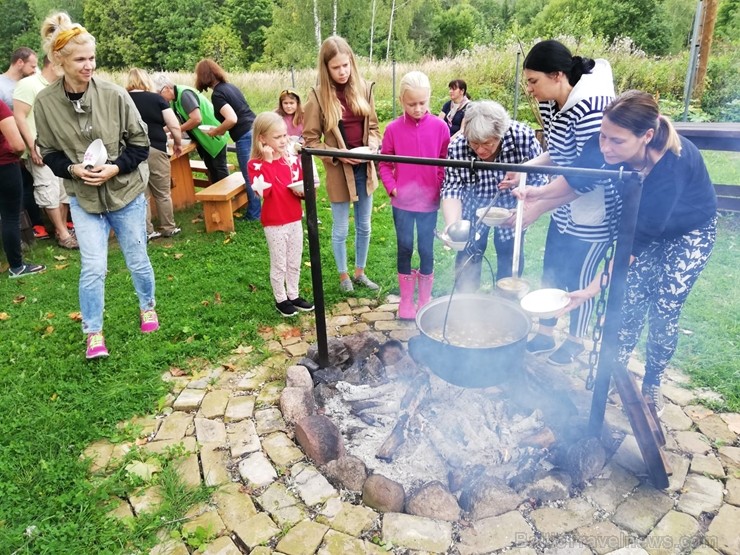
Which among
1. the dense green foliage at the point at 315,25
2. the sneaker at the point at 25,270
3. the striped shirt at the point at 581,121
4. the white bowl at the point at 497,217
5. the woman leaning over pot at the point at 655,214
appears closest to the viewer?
the woman leaning over pot at the point at 655,214

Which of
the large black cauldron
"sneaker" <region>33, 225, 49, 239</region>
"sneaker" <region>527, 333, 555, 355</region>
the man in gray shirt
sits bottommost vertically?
"sneaker" <region>527, 333, 555, 355</region>

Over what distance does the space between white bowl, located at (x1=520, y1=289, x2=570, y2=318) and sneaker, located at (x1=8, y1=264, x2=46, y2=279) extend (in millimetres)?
5053

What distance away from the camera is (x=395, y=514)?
7.52 ft

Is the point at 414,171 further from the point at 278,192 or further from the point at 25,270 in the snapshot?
the point at 25,270

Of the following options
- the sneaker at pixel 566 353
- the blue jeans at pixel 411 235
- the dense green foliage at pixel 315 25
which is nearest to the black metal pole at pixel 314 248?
the blue jeans at pixel 411 235

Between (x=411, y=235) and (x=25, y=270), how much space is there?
13.5ft

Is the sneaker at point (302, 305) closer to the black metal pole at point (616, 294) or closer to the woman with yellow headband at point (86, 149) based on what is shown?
→ the woman with yellow headband at point (86, 149)

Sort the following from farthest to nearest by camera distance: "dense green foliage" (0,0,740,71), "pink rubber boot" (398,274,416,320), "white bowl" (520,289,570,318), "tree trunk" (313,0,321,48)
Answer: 1. "dense green foliage" (0,0,740,71)
2. "tree trunk" (313,0,321,48)
3. "pink rubber boot" (398,274,416,320)
4. "white bowl" (520,289,570,318)

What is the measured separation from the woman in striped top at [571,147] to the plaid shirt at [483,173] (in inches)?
7.4

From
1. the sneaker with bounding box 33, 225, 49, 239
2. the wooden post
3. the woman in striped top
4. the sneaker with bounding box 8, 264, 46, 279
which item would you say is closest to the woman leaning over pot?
the woman in striped top

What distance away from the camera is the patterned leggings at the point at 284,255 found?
394 centimetres

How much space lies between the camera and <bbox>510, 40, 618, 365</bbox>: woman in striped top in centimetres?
262

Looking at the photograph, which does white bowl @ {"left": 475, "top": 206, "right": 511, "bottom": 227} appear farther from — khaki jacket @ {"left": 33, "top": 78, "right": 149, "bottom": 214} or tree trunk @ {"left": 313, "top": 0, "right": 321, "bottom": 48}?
tree trunk @ {"left": 313, "top": 0, "right": 321, "bottom": 48}

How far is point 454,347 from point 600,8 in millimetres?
36616
